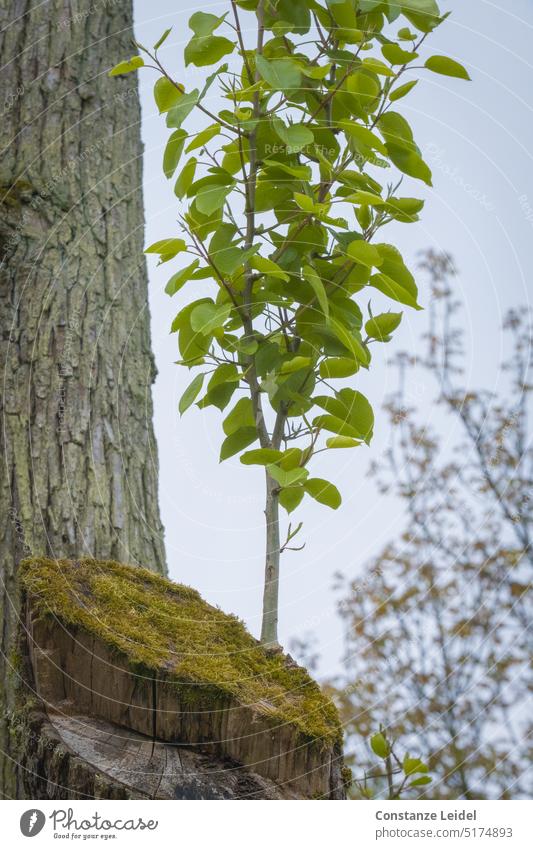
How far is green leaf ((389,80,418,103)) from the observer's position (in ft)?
3.20

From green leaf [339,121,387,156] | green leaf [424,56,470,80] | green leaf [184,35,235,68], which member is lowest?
green leaf [339,121,387,156]

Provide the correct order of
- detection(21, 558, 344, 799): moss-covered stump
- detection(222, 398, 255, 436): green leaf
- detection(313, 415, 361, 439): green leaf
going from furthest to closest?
detection(222, 398, 255, 436): green leaf
detection(313, 415, 361, 439): green leaf
detection(21, 558, 344, 799): moss-covered stump

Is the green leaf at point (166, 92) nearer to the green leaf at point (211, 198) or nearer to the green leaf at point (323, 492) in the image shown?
the green leaf at point (211, 198)

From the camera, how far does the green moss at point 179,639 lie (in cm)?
91

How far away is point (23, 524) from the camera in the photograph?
131 cm

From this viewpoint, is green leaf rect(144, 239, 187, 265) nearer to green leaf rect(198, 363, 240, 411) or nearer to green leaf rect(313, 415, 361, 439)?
green leaf rect(198, 363, 240, 411)

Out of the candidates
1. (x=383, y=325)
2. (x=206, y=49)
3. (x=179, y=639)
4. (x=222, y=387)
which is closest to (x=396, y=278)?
(x=383, y=325)

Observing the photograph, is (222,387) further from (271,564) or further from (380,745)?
(380,745)

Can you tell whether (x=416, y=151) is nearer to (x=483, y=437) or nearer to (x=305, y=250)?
(x=305, y=250)

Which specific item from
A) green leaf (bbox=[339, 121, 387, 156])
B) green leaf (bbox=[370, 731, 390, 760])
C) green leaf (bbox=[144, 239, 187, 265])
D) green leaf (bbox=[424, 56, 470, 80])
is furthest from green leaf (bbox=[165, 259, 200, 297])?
green leaf (bbox=[370, 731, 390, 760])

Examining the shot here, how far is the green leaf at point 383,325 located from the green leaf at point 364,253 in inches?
4.6

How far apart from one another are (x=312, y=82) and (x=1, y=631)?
94 centimetres

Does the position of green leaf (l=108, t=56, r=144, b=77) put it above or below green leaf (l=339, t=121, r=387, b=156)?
above

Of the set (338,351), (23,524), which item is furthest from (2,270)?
(338,351)
